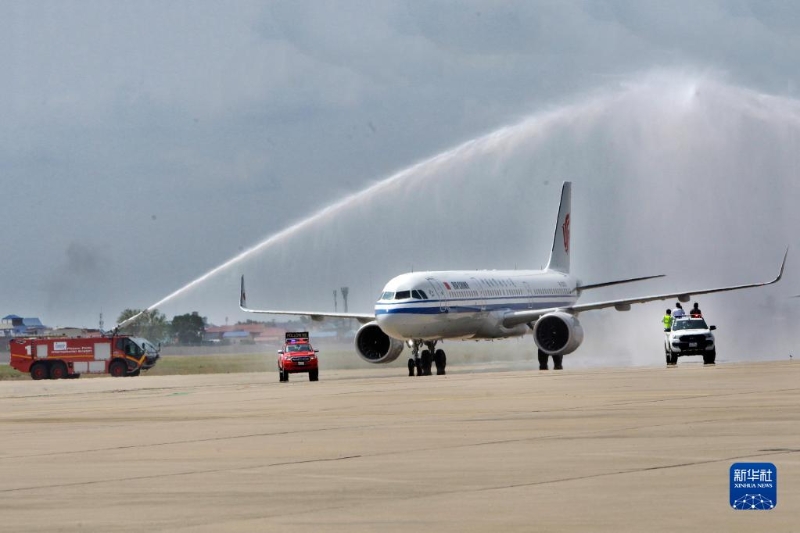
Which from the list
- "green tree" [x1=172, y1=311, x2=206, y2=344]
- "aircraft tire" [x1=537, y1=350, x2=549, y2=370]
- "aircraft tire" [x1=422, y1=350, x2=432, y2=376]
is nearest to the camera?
"aircraft tire" [x1=422, y1=350, x2=432, y2=376]

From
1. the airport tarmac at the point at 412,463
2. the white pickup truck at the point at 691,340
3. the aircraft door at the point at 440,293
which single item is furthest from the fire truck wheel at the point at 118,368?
the airport tarmac at the point at 412,463

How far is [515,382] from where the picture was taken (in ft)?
147

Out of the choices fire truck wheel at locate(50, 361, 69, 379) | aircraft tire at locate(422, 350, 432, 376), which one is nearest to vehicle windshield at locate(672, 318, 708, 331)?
aircraft tire at locate(422, 350, 432, 376)

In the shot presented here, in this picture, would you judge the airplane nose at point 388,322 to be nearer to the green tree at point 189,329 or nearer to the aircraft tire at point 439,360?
the aircraft tire at point 439,360

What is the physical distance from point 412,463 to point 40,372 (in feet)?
207

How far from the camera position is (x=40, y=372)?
255ft

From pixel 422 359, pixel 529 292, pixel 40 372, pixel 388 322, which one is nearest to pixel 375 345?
pixel 422 359

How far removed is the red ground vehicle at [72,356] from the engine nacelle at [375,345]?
20788mm

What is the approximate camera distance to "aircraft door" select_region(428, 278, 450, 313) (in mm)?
58344

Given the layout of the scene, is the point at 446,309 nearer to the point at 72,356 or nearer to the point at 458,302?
the point at 458,302

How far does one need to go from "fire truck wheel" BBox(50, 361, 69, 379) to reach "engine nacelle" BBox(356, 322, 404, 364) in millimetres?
22522

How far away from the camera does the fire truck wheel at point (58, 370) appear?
3059 inches

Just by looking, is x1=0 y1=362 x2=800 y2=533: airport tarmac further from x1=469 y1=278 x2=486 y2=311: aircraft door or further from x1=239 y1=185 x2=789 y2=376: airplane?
x1=469 y1=278 x2=486 y2=311: aircraft door

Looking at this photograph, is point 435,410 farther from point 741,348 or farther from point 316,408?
point 741,348
